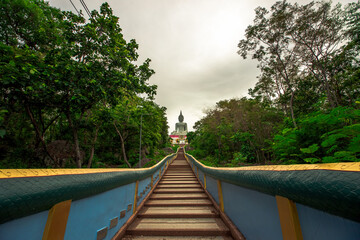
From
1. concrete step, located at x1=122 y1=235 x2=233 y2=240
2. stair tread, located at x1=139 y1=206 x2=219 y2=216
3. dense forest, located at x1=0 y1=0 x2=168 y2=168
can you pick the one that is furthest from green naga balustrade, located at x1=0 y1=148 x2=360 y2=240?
dense forest, located at x1=0 y1=0 x2=168 y2=168

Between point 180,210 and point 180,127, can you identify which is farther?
point 180,127

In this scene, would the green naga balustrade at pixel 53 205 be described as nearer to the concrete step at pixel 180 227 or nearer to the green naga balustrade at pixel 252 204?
the green naga balustrade at pixel 252 204

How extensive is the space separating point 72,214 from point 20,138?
15.5 metres

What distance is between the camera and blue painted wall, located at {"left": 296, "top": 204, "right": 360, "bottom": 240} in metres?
0.56

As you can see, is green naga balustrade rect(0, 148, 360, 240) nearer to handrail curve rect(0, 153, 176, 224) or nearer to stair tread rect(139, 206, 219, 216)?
handrail curve rect(0, 153, 176, 224)

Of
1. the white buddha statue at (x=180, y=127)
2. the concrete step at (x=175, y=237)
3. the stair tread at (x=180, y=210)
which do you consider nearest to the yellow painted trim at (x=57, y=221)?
the concrete step at (x=175, y=237)

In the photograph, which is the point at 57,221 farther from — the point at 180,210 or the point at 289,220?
the point at 180,210

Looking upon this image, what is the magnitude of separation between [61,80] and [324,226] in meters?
6.39

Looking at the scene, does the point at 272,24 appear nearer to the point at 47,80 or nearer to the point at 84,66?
the point at 84,66

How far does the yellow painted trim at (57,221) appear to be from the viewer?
0.80m

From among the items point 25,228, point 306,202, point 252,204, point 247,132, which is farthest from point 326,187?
point 247,132

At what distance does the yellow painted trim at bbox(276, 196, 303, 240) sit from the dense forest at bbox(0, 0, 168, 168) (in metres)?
5.08

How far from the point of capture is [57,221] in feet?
2.79

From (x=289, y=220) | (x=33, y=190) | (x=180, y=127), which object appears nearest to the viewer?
(x=33, y=190)
